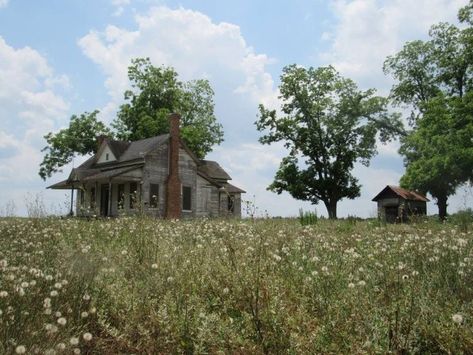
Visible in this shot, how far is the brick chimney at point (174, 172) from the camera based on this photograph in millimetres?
36094

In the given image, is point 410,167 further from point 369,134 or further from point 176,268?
point 176,268

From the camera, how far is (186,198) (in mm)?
37594

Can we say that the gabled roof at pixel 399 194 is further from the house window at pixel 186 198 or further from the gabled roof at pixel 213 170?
the house window at pixel 186 198

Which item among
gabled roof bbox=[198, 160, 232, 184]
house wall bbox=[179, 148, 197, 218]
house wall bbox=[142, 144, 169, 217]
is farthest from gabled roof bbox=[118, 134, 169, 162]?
gabled roof bbox=[198, 160, 232, 184]

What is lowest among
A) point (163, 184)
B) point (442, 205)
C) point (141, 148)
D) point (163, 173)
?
point (442, 205)

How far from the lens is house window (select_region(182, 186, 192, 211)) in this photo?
123ft

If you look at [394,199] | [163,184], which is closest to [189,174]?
[163,184]

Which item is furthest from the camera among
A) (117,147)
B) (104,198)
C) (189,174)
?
(117,147)

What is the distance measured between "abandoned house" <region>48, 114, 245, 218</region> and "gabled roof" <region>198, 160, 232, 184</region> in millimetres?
6324

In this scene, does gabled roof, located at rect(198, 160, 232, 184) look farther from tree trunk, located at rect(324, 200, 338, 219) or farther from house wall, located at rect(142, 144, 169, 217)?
tree trunk, located at rect(324, 200, 338, 219)

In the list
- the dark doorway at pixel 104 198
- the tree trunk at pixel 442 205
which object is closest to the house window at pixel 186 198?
the dark doorway at pixel 104 198

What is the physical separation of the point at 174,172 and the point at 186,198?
2.41 m

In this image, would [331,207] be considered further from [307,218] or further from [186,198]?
[307,218]

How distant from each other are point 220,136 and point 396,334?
5347cm
